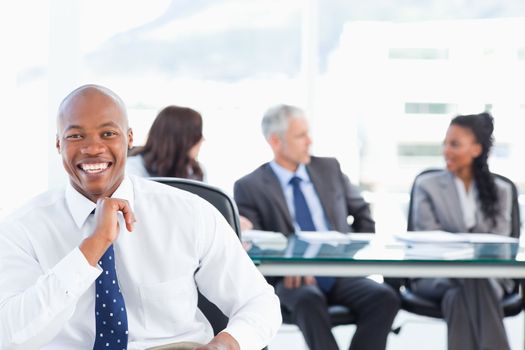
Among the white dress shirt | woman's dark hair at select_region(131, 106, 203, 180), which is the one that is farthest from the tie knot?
the white dress shirt

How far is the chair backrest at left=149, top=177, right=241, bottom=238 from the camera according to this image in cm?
216

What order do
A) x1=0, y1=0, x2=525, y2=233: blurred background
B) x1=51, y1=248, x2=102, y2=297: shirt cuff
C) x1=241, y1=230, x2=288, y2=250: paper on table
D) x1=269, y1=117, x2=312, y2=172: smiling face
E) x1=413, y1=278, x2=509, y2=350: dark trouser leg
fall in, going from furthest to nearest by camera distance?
x1=0, y1=0, x2=525, y2=233: blurred background → x1=269, y1=117, x2=312, y2=172: smiling face → x1=413, y1=278, x2=509, y2=350: dark trouser leg → x1=241, y1=230, x2=288, y2=250: paper on table → x1=51, y1=248, x2=102, y2=297: shirt cuff

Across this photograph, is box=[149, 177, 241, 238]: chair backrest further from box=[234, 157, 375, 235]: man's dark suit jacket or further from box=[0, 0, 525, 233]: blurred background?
box=[0, 0, 525, 233]: blurred background

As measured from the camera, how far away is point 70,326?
1813 mm

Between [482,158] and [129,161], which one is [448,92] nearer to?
[482,158]

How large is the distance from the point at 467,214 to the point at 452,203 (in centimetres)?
9

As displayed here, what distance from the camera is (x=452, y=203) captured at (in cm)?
375

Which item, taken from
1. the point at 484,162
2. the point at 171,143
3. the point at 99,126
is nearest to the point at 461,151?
the point at 484,162

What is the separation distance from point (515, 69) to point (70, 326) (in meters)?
4.97

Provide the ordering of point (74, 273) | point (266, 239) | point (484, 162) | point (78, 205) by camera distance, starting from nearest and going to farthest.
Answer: point (74, 273)
point (78, 205)
point (266, 239)
point (484, 162)

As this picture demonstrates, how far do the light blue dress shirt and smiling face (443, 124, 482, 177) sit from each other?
2.00 feet

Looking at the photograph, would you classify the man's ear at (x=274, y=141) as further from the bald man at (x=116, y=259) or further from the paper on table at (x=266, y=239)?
the bald man at (x=116, y=259)

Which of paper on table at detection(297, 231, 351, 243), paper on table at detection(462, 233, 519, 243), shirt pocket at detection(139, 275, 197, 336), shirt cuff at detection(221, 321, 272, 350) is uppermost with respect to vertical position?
shirt pocket at detection(139, 275, 197, 336)

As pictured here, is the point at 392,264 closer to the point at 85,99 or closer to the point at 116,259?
the point at 116,259
